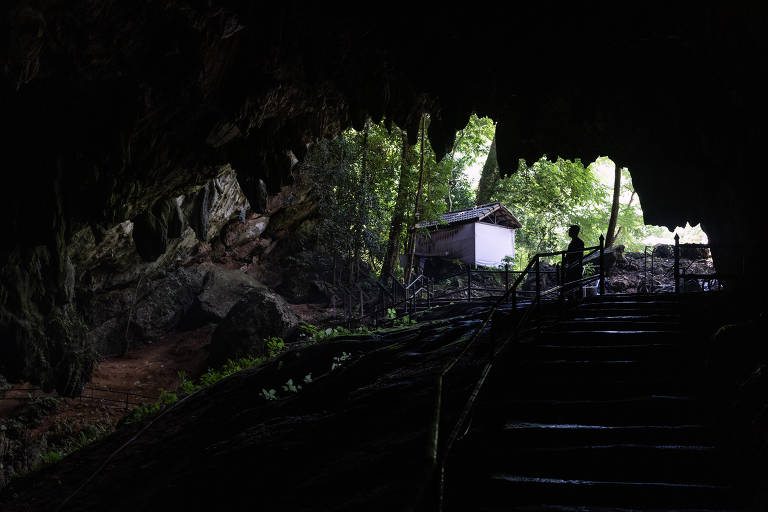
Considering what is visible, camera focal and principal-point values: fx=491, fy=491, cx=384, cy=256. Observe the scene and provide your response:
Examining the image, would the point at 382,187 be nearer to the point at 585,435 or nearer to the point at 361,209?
the point at 361,209

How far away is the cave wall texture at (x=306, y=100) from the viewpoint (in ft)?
23.2

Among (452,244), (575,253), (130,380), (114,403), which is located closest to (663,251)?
(452,244)

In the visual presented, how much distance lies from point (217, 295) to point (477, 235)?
15.3 meters

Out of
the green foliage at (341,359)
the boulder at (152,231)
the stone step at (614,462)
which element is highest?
the boulder at (152,231)

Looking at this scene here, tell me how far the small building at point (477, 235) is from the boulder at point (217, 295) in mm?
11226

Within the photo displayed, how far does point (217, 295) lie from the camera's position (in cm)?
2220

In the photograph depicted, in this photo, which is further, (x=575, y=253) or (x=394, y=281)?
(x=394, y=281)

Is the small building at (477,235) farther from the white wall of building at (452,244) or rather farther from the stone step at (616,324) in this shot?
the stone step at (616,324)

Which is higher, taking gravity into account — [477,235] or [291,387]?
[477,235]

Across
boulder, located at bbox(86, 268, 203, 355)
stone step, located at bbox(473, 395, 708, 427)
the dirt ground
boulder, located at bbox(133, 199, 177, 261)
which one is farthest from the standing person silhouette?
boulder, located at bbox(86, 268, 203, 355)

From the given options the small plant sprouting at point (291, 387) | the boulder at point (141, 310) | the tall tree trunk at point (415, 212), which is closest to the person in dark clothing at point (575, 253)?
the small plant sprouting at point (291, 387)

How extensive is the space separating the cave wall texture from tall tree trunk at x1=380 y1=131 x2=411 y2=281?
7890 mm

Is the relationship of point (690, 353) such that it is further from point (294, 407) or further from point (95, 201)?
point (95, 201)

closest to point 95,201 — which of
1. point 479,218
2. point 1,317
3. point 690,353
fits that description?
point 1,317
